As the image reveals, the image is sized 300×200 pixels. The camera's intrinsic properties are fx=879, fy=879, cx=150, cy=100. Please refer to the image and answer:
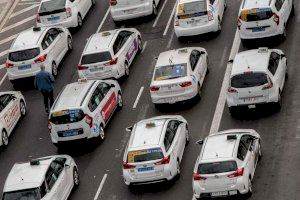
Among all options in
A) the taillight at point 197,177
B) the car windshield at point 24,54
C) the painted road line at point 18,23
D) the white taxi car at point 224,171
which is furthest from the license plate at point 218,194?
the painted road line at point 18,23

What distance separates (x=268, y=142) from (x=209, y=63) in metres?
7.02

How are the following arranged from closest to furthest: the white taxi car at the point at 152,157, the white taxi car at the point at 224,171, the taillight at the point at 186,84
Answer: the white taxi car at the point at 224,171 < the white taxi car at the point at 152,157 < the taillight at the point at 186,84

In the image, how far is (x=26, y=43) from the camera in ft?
121

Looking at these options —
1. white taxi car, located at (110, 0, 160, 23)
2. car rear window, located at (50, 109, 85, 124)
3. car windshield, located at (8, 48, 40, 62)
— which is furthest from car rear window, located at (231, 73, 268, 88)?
white taxi car, located at (110, 0, 160, 23)

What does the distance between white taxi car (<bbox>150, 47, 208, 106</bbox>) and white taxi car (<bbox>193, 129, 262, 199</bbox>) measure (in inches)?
216

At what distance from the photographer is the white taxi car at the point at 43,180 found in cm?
2727

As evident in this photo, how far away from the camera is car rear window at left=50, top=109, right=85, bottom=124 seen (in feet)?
102

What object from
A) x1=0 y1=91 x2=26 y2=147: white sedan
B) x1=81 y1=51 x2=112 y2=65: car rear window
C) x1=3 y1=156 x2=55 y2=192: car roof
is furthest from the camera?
x1=81 y1=51 x2=112 y2=65: car rear window

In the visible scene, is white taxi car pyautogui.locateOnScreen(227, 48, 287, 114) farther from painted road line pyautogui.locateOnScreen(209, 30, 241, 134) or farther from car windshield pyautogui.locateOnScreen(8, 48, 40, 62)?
car windshield pyautogui.locateOnScreen(8, 48, 40, 62)

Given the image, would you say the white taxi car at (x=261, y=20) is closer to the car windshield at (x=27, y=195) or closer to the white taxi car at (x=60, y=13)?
the white taxi car at (x=60, y=13)

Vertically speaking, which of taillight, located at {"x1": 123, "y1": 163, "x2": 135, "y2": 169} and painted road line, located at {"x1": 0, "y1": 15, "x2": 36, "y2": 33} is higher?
taillight, located at {"x1": 123, "y1": 163, "x2": 135, "y2": 169}

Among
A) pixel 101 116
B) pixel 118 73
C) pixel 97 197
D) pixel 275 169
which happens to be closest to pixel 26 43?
pixel 118 73

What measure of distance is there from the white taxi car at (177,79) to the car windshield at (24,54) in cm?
597

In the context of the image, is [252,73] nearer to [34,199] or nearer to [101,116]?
[101,116]
